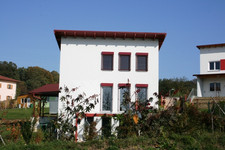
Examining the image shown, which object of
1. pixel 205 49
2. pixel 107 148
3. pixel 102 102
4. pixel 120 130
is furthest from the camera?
pixel 205 49

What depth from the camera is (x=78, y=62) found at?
18.0m

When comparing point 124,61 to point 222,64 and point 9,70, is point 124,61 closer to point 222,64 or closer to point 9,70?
point 222,64

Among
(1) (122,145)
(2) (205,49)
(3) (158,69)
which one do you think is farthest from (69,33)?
(2) (205,49)

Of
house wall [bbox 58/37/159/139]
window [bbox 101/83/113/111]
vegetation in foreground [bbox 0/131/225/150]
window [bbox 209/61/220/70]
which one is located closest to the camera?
vegetation in foreground [bbox 0/131/225/150]

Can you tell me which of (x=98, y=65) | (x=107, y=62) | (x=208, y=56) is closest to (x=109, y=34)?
(x=107, y=62)

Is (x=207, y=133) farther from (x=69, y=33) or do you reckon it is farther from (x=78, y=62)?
(x=69, y=33)

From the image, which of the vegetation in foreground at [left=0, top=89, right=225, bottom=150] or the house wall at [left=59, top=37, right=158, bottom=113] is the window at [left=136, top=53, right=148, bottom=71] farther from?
the vegetation in foreground at [left=0, top=89, right=225, bottom=150]

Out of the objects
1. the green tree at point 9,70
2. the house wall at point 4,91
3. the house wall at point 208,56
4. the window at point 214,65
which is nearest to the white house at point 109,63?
the house wall at point 208,56

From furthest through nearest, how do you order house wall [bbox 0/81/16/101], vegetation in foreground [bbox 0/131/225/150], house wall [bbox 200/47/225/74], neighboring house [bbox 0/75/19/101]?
house wall [bbox 0/81/16/101]
neighboring house [bbox 0/75/19/101]
house wall [bbox 200/47/225/74]
vegetation in foreground [bbox 0/131/225/150]

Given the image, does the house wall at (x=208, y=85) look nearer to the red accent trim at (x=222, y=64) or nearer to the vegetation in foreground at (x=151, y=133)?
the red accent trim at (x=222, y=64)

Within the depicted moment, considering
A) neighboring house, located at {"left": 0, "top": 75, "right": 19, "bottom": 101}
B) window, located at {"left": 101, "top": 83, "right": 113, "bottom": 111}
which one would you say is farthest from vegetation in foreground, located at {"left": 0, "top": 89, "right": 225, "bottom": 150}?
neighboring house, located at {"left": 0, "top": 75, "right": 19, "bottom": 101}

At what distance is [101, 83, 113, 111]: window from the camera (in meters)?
17.7

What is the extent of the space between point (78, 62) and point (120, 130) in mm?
7942

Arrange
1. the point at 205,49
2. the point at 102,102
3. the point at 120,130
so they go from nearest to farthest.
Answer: the point at 120,130, the point at 102,102, the point at 205,49
